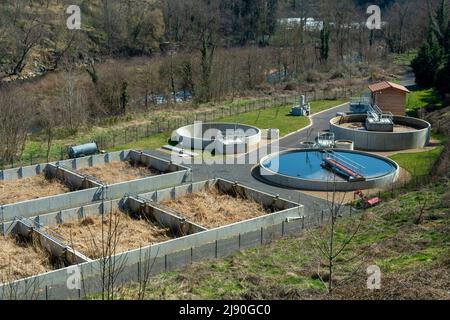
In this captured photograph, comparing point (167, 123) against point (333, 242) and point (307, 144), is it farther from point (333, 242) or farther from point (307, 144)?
point (333, 242)

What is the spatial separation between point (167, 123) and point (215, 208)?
18273 mm

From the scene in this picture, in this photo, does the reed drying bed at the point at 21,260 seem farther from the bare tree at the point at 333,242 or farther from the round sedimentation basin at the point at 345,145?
the round sedimentation basin at the point at 345,145

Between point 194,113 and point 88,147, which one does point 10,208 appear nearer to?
point 88,147

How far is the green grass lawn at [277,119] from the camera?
42.1 metres

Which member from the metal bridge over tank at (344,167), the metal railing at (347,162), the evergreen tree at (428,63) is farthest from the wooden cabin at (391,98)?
the evergreen tree at (428,63)

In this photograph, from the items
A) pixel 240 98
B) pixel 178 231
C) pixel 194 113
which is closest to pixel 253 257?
pixel 178 231

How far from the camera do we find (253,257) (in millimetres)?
19953

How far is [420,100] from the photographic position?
49.7 meters

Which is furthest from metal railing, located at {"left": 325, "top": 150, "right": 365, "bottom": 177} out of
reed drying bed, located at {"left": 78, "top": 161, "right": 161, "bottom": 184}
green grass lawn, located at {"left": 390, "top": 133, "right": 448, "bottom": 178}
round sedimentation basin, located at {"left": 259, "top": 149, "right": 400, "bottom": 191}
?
reed drying bed, located at {"left": 78, "top": 161, "right": 161, "bottom": 184}

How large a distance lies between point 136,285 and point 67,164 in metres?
16.3

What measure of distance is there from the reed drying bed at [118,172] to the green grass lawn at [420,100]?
2248 centimetres

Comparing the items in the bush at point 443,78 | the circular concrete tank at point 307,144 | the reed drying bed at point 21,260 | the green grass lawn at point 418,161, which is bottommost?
the reed drying bed at point 21,260

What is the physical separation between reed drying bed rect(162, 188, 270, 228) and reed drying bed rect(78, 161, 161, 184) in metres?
4.75

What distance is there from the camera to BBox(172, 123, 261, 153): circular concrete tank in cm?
3544
